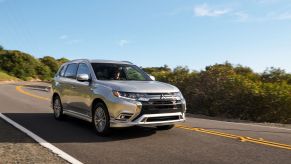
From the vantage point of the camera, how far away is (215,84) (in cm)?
1892

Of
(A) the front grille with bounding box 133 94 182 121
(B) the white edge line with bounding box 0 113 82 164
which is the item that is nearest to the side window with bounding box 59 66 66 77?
(B) the white edge line with bounding box 0 113 82 164

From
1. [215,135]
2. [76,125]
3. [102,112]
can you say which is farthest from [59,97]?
[215,135]

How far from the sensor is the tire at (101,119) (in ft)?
27.2

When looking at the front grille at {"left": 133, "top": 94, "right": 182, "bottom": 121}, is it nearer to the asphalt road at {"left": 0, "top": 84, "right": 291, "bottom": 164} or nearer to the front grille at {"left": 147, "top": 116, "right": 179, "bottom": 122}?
the front grille at {"left": 147, "top": 116, "right": 179, "bottom": 122}

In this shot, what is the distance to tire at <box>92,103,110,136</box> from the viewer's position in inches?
327

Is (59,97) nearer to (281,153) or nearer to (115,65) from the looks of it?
(115,65)

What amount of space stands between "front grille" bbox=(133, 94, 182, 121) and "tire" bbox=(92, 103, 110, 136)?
0.81 metres

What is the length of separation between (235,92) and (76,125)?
Answer: 9.63m

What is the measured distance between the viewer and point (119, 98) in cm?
802

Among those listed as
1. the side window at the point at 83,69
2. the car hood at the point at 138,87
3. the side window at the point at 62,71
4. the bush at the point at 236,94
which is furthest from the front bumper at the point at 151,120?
the bush at the point at 236,94

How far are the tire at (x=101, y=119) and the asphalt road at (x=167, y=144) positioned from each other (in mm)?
172

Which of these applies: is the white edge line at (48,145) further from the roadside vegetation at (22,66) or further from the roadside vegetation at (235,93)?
the roadside vegetation at (22,66)

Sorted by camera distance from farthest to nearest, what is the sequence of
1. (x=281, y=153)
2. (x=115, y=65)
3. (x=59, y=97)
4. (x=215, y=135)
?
(x=59, y=97) < (x=115, y=65) < (x=215, y=135) < (x=281, y=153)

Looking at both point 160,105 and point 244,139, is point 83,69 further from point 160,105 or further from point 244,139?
point 244,139
